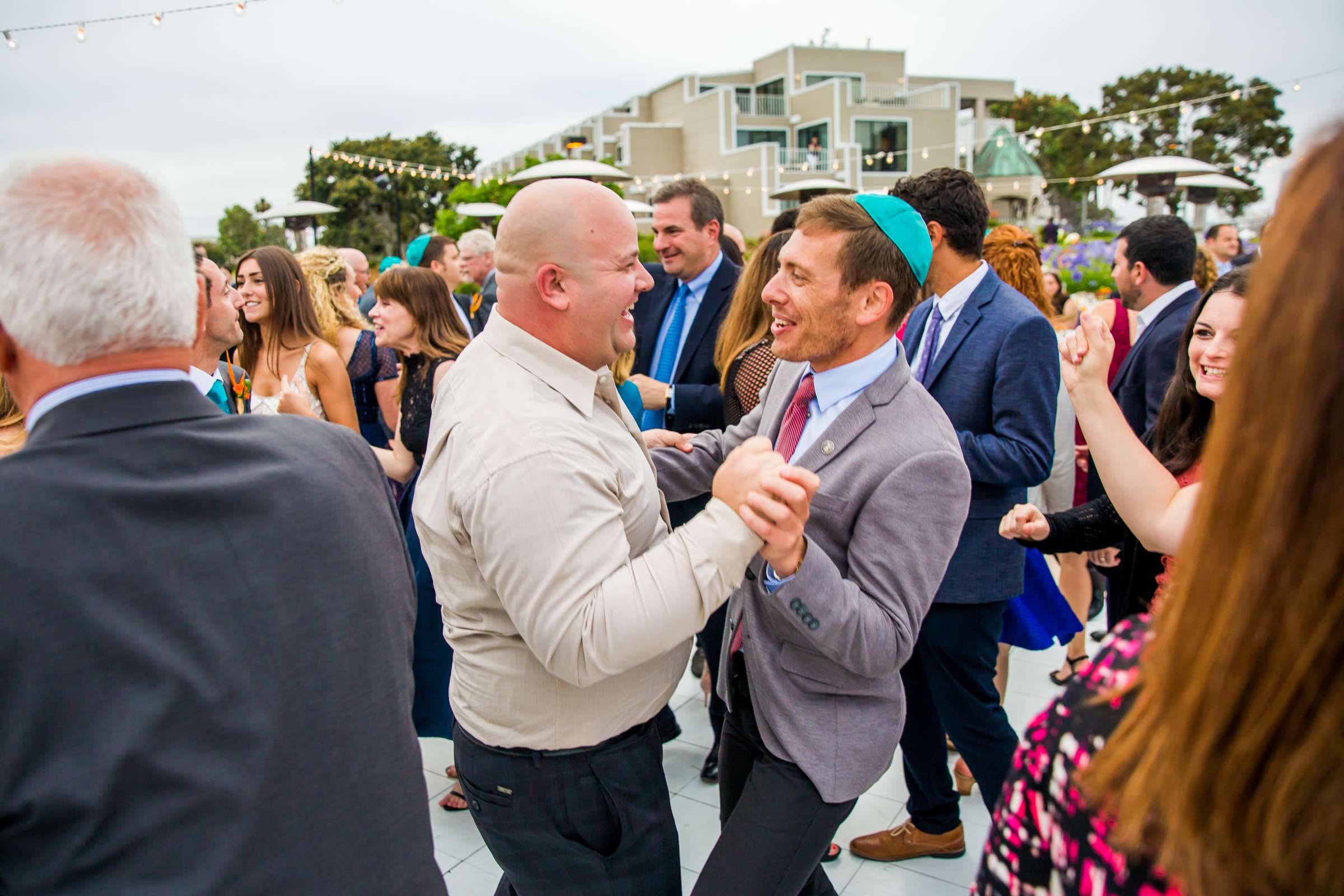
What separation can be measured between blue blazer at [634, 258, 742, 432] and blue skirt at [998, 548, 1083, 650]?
4.10ft

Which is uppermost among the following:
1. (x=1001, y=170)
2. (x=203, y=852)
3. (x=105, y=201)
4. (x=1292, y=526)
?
(x=1001, y=170)

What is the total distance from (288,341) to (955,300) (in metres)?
2.76

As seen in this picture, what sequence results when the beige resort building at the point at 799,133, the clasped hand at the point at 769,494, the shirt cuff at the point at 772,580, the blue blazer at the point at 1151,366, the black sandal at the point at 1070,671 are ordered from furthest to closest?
the beige resort building at the point at 799,133 < the black sandal at the point at 1070,671 < the blue blazer at the point at 1151,366 < the shirt cuff at the point at 772,580 < the clasped hand at the point at 769,494

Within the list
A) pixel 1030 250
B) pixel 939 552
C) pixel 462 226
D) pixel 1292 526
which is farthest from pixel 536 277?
pixel 462 226

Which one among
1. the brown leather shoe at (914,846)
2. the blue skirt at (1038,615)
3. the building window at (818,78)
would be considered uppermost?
the building window at (818,78)

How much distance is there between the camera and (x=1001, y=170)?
33.0m

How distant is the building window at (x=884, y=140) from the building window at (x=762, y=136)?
11.8ft

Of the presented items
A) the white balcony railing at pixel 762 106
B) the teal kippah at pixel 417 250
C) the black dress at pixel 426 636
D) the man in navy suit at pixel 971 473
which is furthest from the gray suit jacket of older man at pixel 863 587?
the white balcony railing at pixel 762 106

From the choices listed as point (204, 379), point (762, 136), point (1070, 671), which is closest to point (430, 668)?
point (204, 379)

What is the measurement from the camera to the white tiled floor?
104 inches

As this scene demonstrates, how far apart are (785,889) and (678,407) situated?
6.71 feet

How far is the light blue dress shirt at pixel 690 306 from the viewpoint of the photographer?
368 cm

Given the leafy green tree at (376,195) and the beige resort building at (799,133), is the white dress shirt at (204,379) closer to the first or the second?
the leafy green tree at (376,195)

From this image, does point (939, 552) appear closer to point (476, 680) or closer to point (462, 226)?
point (476, 680)
